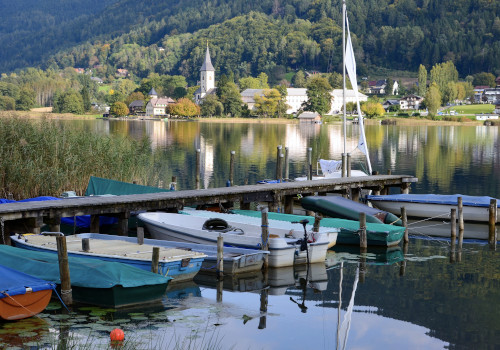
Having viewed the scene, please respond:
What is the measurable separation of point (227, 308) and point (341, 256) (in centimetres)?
627

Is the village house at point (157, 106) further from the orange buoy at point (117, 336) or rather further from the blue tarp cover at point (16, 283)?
the orange buoy at point (117, 336)

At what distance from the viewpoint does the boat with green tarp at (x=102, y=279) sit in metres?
14.0

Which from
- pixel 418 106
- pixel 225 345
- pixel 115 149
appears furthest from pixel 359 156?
pixel 418 106

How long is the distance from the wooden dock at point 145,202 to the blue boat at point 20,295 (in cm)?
573

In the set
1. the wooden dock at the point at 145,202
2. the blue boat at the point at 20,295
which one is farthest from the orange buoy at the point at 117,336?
the wooden dock at the point at 145,202

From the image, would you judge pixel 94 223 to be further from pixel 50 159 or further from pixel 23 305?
pixel 23 305

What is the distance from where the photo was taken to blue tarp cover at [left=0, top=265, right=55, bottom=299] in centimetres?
1254

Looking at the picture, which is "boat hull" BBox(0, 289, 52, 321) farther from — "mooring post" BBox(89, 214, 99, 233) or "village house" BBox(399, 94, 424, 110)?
"village house" BBox(399, 94, 424, 110)

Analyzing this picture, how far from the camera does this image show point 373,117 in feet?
530

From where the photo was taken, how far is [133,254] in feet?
52.5

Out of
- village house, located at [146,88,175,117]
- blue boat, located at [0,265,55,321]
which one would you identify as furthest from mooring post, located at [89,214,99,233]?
village house, located at [146,88,175,117]

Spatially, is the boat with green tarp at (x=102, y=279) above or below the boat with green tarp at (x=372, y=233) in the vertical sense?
above

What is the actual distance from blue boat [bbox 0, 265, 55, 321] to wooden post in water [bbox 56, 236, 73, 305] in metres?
0.76

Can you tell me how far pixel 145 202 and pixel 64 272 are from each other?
775 centimetres
